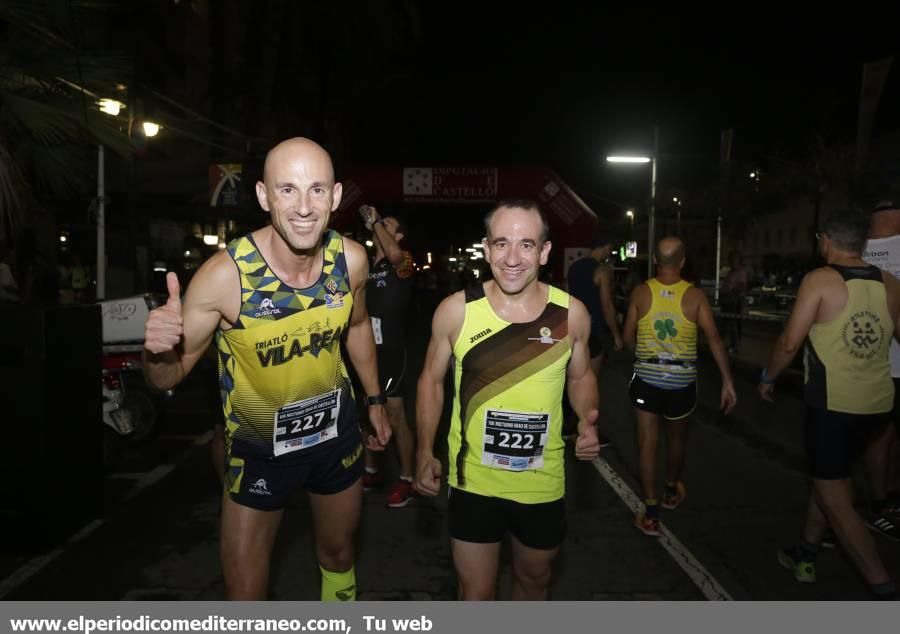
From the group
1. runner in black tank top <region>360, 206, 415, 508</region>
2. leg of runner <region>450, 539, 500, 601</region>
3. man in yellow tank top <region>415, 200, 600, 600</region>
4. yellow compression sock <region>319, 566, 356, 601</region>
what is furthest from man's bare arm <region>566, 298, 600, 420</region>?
runner in black tank top <region>360, 206, 415, 508</region>

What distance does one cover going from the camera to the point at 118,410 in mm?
7152

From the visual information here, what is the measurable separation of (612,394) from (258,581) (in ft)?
28.6

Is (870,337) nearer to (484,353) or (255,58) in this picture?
(484,353)

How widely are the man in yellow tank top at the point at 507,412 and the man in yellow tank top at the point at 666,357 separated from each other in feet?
7.67

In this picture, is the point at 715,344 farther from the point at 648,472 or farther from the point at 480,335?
the point at 480,335

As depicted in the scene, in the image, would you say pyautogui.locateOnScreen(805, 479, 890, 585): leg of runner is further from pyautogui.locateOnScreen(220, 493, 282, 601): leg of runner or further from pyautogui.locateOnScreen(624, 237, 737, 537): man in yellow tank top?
pyautogui.locateOnScreen(220, 493, 282, 601): leg of runner

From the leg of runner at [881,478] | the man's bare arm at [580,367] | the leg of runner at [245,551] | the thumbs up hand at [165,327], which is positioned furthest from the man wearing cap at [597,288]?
the thumbs up hand at [165,327]

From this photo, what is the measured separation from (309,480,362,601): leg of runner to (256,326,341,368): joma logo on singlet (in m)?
0.69

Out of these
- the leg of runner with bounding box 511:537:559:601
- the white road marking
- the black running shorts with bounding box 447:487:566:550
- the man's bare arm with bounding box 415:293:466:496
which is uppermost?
the man's bare arm with bounding box 415:293:466:496

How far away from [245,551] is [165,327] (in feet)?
3.28

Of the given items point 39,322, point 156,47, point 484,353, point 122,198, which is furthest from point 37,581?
point 156,47

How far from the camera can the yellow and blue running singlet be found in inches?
125

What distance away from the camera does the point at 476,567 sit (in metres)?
3.23

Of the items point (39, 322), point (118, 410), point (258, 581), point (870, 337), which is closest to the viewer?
point (258, 581)
